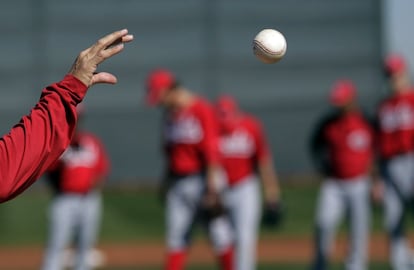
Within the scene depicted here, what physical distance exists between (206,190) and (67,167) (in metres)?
1.72

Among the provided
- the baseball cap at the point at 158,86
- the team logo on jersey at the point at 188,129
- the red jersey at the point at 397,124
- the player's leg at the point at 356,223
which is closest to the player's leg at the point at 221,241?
the team logo on jersey at the point at 188,129

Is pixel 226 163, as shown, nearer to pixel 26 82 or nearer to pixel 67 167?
pixel 67 167

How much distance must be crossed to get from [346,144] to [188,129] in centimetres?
188

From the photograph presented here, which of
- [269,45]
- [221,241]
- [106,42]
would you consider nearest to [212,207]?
[221,241]

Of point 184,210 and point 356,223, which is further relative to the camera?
point 356,223

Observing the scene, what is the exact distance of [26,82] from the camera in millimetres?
20172

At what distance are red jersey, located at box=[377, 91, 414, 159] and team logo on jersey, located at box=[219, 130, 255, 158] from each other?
136cm

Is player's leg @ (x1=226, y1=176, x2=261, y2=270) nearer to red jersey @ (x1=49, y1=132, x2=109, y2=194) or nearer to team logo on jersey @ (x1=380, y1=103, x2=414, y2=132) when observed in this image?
red jersey @ (x1=49, y1=132, x2=109, y2=194)

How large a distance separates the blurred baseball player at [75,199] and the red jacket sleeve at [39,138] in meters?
5.44

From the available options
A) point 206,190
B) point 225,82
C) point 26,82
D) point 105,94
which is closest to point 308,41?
point 225,82

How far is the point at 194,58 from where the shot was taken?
66.7 feet

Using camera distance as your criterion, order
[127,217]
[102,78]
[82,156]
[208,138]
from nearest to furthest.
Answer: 1. [102,78]
2. [208,138]
3. [82,156]
4. [127,217]

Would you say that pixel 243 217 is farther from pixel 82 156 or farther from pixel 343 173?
pixel 82 156

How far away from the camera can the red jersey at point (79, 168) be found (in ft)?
30.8
